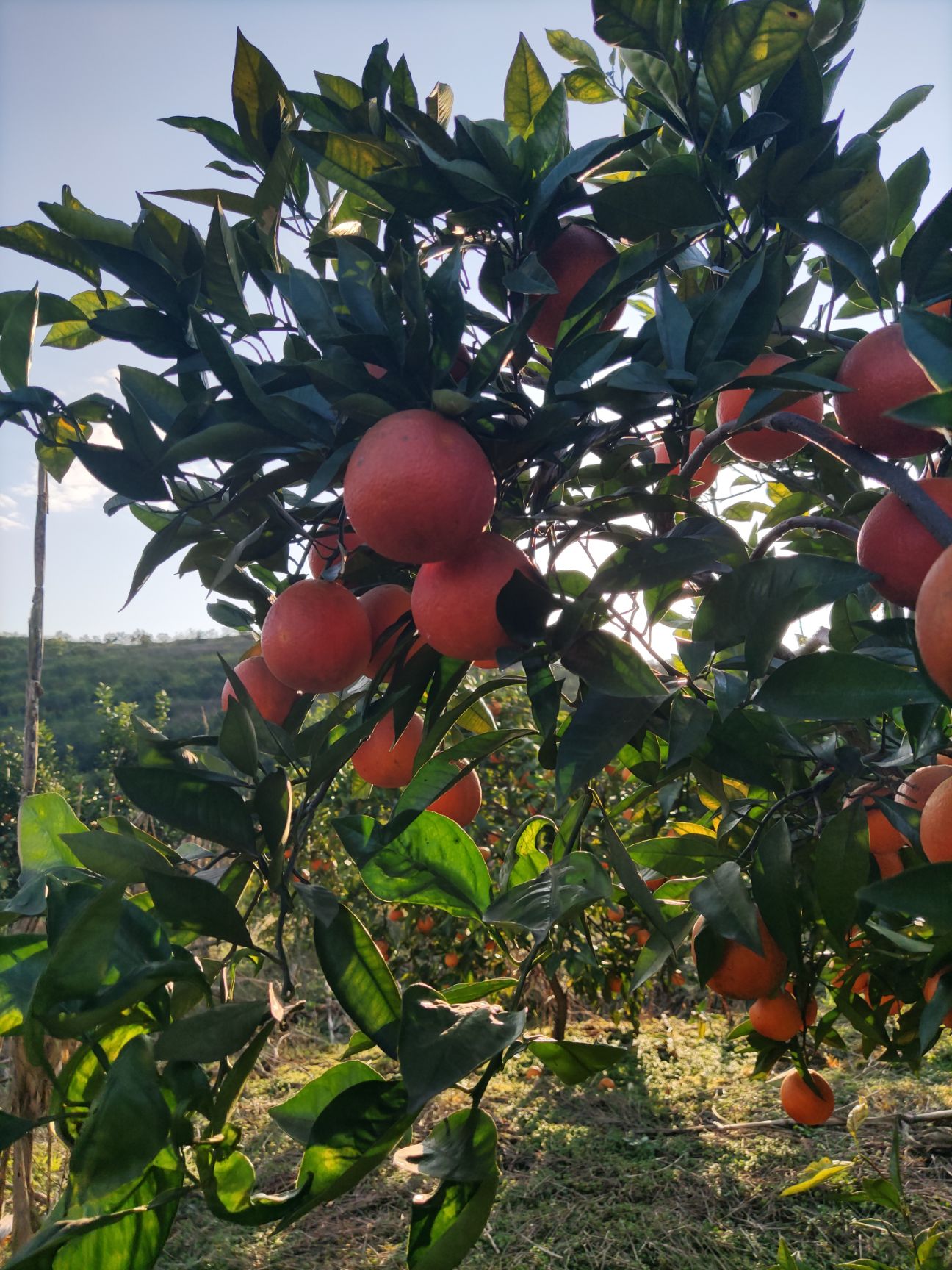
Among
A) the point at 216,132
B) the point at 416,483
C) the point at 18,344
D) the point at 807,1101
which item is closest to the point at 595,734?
the point at 416,483

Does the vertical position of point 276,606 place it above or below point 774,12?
below

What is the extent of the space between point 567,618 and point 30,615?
2286 mm

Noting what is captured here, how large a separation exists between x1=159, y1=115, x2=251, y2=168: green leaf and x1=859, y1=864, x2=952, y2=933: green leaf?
712mm

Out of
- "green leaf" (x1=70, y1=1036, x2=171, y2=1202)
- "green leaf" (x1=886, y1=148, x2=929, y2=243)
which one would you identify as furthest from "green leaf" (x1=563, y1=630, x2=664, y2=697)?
"green leaf" (x1=886, y1=148, x2=929, y2=243)

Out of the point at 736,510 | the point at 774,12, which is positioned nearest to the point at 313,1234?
the point at 736,510

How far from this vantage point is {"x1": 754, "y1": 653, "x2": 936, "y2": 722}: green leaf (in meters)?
0.47

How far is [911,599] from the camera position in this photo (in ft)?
1.78

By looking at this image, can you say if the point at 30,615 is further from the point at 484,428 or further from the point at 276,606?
the point at 484,428

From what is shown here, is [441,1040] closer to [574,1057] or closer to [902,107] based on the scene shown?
[574,1057]

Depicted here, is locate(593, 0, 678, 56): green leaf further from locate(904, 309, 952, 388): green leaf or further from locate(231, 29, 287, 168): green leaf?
locate(904, 309, 952, 388): green leaf

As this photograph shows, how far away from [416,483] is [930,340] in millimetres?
245

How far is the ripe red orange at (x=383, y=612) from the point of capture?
698 millimetres

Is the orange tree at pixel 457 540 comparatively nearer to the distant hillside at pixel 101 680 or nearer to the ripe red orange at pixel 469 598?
the ripe red orange at pixel 469 598

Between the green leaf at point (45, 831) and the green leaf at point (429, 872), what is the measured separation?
21cm
